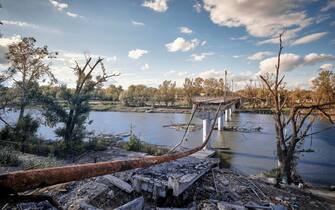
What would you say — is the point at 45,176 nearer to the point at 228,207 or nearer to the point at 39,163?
the point at 228,207

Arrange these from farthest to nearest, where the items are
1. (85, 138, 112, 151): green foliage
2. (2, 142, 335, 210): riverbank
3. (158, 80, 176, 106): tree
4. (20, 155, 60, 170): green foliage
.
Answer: (158, 80, 176, 106): tree → (85, 138, 112, 151): green foliage → (20, 155, 60, 170): green foliage → (2, 142, 335, 210): riverbank

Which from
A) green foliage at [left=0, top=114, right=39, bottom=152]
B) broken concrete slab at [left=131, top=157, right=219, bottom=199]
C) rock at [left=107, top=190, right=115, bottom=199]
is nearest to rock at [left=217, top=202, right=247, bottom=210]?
broken concrete slab at [left=131, top=157, right=219, bottom=199]

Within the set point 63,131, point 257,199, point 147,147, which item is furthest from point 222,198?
point 63,131

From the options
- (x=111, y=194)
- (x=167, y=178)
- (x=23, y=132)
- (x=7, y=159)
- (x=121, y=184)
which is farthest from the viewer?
(x=23, y=132)

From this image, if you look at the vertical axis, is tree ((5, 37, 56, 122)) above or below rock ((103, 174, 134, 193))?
above

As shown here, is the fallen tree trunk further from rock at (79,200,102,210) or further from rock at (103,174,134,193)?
rock at (103,174,134,193)

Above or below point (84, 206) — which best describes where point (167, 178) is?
above

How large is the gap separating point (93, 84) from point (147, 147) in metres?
6.68

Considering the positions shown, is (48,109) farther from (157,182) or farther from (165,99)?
(165,99)

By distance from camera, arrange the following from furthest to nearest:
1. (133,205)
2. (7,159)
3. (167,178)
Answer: (7,159)
(167,178)
(133,205)

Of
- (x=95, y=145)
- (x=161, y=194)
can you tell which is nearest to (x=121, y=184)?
(x=161, y=194)

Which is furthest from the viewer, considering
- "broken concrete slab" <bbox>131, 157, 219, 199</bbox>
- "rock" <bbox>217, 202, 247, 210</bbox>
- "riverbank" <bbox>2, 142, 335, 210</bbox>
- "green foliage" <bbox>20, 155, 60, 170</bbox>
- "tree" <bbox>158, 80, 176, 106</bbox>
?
"tree" <bbox>158, 80, 176, 106</bbox>

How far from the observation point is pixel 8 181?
0.74 meters

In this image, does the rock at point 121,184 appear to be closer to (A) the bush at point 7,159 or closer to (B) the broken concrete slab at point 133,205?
(B) the broken concrete slab at point 133,205
